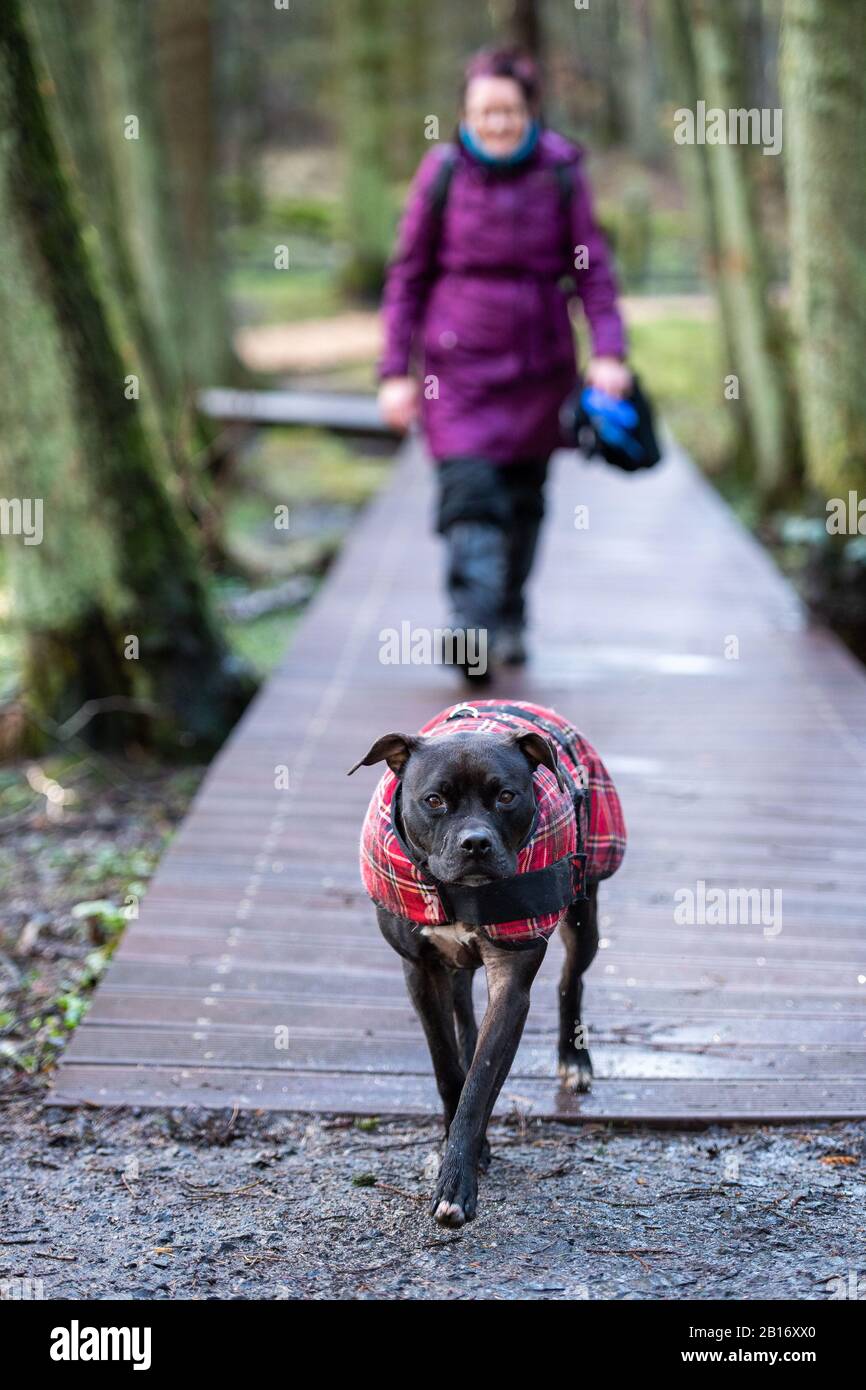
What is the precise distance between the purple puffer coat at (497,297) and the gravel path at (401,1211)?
11.2ft

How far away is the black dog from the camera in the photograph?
9.81 feet

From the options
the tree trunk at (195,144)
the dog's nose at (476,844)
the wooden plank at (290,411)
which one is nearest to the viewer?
the dog's nose at (476,844)

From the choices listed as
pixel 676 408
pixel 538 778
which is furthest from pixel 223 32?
pixel 538 778

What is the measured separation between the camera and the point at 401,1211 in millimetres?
3303

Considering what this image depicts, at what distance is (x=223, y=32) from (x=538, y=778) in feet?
92.4

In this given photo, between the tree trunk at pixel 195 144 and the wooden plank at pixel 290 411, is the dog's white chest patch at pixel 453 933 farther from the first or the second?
the tree trunk at pixel 195 144

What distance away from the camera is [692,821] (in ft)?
17.8

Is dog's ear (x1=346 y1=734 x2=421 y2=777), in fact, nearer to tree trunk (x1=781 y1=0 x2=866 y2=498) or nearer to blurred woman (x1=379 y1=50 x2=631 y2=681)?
blurred woman (x1=379 y1=50 x2=631 y2=681)

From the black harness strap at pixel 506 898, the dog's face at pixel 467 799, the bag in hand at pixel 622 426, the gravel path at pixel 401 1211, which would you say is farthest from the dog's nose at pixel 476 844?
the bag in hand at pixel 622 426

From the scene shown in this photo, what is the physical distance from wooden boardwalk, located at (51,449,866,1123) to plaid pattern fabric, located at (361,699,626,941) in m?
0.77

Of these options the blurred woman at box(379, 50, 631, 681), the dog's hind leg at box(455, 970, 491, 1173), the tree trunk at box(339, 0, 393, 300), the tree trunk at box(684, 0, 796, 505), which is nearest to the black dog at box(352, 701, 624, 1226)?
the dog's hind leg at box(455, 970, 491, 1173)

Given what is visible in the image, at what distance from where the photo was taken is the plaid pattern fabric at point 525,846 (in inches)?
122

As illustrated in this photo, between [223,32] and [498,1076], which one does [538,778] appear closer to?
[498,1076]

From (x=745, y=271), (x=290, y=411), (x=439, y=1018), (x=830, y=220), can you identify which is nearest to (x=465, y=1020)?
(x=439, y=1018)
